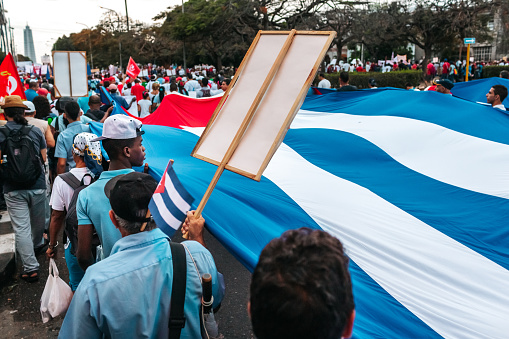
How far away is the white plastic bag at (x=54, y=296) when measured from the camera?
312 cm

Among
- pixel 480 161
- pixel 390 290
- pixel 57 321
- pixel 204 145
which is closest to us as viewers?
pixel 390 290

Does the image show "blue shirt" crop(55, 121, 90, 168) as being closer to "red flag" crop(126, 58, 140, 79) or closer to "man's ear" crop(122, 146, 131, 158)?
"man's ear" crop(122, 146, 131, 158)

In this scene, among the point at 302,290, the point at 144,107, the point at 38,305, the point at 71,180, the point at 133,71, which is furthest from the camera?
the point at 133,71

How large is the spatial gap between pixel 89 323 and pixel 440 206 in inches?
91.7

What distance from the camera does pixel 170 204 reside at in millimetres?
2270

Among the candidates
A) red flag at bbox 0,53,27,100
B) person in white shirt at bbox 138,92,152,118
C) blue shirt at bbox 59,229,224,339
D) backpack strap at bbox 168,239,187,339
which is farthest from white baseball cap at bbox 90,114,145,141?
person in white shirt at bbox 138,92,152,118

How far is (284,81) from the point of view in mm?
2475

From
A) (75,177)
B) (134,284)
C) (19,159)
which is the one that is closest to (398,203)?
(134,284)

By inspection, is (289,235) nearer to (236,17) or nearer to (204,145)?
(204,145)

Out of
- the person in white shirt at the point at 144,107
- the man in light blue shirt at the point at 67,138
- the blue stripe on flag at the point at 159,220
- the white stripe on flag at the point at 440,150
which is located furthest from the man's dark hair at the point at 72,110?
the person in white shirt at the point at 144,107

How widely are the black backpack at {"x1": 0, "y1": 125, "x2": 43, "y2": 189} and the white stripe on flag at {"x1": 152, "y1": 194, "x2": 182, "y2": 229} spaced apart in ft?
9.99

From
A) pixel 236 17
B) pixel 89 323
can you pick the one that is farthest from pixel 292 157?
pixel 236 17

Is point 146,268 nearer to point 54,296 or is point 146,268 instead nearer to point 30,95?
point 54,296

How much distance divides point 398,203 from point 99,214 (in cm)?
196
